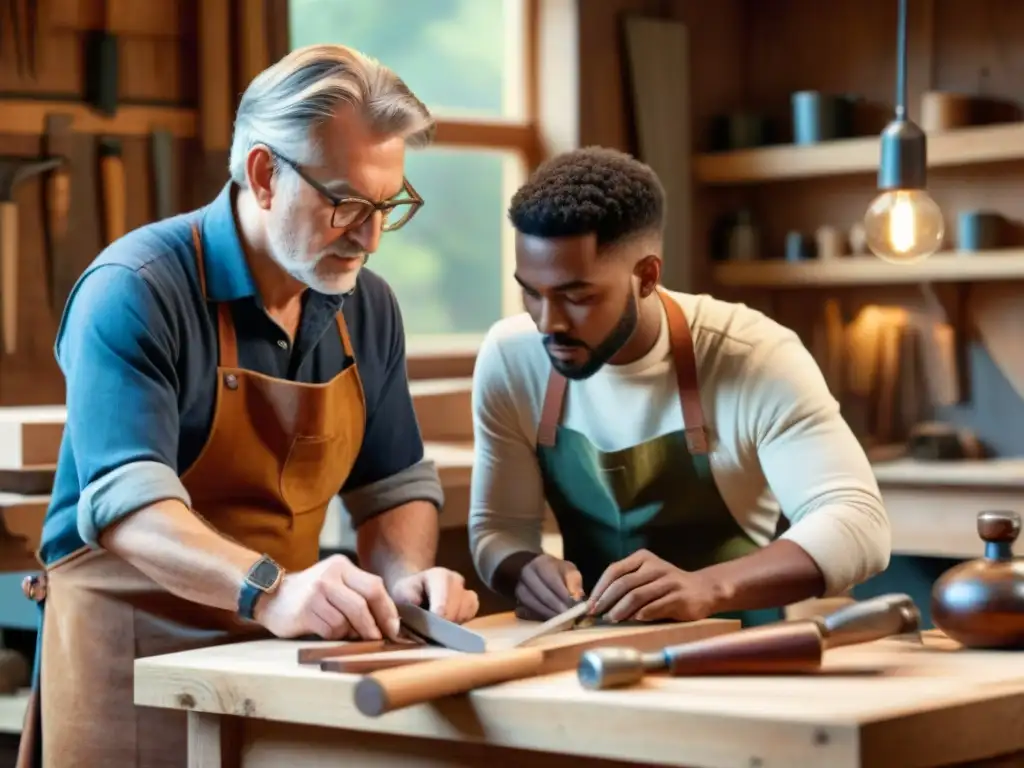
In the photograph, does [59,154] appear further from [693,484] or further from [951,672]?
[951,672]

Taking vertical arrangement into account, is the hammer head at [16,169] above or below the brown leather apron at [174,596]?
above

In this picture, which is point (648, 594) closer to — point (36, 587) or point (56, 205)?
point (36, 587)

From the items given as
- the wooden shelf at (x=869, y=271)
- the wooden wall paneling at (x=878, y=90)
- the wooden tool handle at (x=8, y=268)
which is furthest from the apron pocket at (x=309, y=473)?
the wooden wall paneling at (x=878, y=90)

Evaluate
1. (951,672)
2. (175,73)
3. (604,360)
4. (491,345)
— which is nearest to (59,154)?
(175,73)

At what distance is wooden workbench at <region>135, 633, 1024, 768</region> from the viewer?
1.69 meters

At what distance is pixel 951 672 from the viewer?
2.01 meters

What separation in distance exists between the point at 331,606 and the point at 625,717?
552 mm

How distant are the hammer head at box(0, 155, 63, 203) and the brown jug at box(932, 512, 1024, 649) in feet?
8.60

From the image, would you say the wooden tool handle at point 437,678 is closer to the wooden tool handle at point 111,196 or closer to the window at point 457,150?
the wooden tool handle at point 111,196

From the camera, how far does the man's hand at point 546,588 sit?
2475mm

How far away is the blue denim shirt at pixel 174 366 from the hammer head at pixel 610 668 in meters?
0.67

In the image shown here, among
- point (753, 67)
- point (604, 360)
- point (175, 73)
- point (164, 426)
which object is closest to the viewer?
point (164, 426)

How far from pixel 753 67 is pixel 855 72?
1.38 ft

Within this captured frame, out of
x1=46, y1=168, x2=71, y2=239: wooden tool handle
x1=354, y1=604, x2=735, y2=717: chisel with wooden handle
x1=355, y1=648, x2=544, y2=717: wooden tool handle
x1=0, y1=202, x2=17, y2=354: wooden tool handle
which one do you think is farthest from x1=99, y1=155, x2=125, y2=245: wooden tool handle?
x1=355, y1=648, x2=544, y2=717: wooden tool handle
